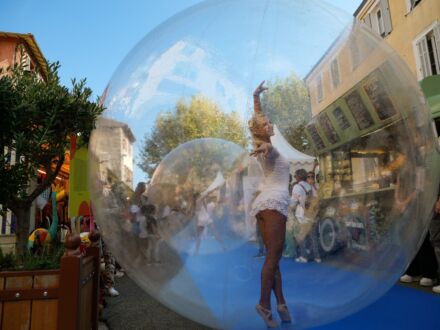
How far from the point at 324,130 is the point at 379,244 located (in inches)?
28.3

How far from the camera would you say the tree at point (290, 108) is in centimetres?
201

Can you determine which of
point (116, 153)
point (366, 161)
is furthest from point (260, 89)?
point (116, 153)

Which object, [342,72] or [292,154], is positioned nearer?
[292,154]

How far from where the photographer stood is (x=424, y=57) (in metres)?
9.63

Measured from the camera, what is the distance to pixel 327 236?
74.3 inches

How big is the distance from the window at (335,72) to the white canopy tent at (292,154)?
1.55 ft

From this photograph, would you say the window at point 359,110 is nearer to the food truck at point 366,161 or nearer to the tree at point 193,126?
the food truck at point 366,161

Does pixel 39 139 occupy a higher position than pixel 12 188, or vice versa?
pixel 39 139

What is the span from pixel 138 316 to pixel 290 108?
311cm

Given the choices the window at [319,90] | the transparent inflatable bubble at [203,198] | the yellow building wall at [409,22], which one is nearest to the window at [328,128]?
the window at [319,90]

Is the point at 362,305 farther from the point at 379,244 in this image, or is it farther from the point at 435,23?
the point at 435,23

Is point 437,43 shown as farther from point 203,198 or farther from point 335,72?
point 203,198

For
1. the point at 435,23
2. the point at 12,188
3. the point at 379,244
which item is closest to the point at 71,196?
the point at 12,188

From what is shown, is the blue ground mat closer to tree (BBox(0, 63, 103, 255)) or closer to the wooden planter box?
the wooden planter box
